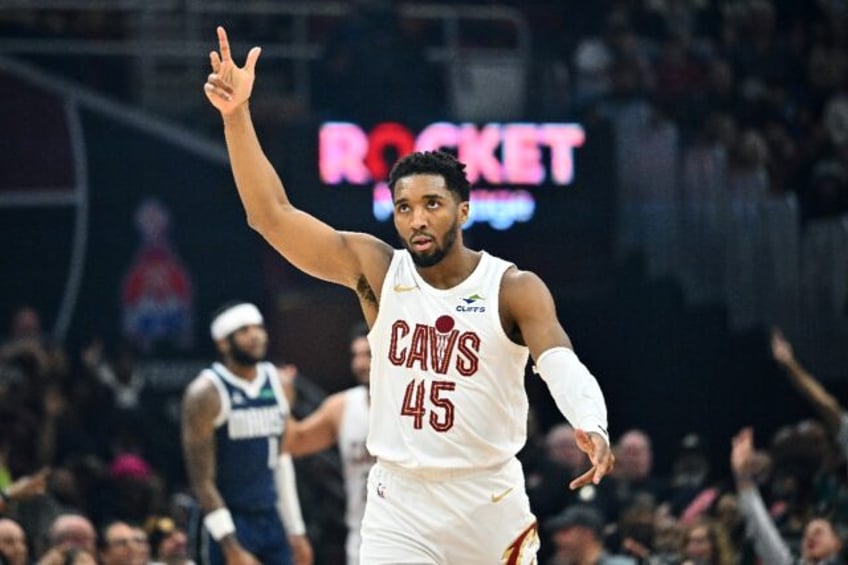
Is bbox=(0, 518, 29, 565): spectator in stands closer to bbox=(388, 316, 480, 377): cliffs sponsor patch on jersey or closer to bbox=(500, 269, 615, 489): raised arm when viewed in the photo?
bbox=(388, 316, 480, 377): cliffs sponsor patch on jersey

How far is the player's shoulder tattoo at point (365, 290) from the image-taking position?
24.4 ft

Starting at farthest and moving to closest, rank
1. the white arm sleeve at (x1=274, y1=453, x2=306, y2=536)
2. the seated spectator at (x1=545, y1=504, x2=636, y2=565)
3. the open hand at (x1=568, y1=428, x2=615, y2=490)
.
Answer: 1. the white arm sleeve at (x1=274, y1=453, x2=306, y2=536)
2. the seated spectator at (x1=545, y1=504, x2=636, y2=565)
3. the open hand at (x1=568, y1=428, x2=615, y2=490)

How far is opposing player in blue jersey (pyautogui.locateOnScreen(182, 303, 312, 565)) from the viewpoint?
11.1m

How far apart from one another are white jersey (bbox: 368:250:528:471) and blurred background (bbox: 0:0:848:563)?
→ 26.6ft

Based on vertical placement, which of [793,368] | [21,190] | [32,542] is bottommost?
[32,542]

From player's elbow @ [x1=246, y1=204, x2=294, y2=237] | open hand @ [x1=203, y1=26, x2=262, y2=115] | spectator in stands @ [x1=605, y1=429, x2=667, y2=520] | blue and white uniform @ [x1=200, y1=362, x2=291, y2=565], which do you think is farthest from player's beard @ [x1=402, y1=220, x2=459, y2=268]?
spectator in stands @ [x1=605, y1=429, x2=667, y2=520]

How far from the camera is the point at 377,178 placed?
16516 millimetres

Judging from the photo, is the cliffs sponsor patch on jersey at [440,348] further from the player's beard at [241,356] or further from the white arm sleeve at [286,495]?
the white arm sleeve at [286,495]

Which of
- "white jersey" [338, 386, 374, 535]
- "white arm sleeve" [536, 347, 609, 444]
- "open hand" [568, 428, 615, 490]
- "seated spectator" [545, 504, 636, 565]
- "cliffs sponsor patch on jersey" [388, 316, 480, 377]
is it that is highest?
"cliffs sponsor patch on jersey" [388, 316, 480, 377]

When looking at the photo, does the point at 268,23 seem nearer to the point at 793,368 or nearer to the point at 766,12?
the point at 766,12

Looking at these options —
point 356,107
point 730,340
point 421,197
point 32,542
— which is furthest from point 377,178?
point 421,197

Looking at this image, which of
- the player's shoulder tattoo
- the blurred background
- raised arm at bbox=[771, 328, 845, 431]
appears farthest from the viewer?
the blurred background

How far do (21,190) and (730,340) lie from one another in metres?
6.62

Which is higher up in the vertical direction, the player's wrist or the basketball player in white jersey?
the basketball player in white jersey
